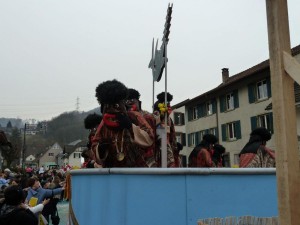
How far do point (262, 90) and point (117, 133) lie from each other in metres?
24.0

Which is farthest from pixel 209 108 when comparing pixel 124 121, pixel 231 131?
pixel 124 121

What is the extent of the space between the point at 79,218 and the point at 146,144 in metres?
1.10

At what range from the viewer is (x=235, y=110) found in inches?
1163

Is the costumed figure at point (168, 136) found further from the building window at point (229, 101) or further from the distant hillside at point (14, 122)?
the distant hillside at point (14, 122)

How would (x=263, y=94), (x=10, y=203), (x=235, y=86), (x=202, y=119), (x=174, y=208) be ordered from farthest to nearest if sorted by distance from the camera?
(x=202, y=119) → (x=235, y=86) → (x=263, y=94) → (x=10, y=203) → (x=174, y=208)

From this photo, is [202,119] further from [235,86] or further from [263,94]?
[263,94]

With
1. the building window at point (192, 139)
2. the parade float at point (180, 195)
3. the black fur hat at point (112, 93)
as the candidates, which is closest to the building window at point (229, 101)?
the building window at point (192, 139)

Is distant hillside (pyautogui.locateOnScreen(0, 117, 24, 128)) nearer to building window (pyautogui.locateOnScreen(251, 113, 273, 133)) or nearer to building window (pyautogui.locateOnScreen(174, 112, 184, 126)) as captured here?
building window (pyautogui.locateOnScreen(174, 112, 184, 126))

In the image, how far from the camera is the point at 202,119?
35281 millimetres

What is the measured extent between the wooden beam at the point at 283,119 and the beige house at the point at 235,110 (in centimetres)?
2020

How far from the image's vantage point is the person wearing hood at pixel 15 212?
464 cm

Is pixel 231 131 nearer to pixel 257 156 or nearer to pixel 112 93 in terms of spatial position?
pixel 257 156

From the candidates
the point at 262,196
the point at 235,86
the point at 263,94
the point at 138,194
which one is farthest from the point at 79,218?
the point at 235,86

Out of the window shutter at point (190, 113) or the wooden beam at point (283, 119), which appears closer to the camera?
the wooden beam at point (283, 119)
